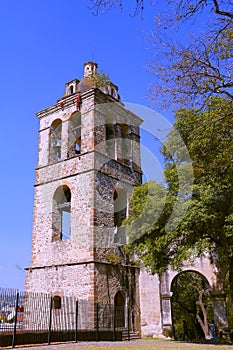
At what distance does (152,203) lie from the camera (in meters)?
Result: 12.7

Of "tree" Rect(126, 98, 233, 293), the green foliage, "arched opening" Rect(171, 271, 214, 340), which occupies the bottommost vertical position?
"arched opening" Rect(171, 271, 214, 340)

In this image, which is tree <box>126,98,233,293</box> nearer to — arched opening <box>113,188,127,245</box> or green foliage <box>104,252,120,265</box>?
green foliage <box>104,252,120,265</box>

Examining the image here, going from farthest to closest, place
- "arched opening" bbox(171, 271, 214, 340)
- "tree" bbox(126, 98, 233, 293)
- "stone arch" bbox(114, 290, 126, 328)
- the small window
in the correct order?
"arched opening" bbox(171, 271, 214, 340)
the small window
"stone arch" bbox(114, 290, 126, 328)
"tree" bbox(126, 98, 233, 293)

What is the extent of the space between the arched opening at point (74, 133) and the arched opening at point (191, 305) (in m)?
9.75

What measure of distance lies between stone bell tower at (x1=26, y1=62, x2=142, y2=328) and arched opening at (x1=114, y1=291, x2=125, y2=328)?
0.07 metres

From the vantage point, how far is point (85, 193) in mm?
16750

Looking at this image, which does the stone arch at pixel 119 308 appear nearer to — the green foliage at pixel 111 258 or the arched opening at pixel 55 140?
the green foliage at pixel 111 258

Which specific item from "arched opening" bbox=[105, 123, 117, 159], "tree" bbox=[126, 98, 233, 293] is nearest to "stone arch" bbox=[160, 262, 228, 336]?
"tree" bbox=[126, 98, 233, 293]

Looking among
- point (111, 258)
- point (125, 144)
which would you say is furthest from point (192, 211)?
point (125, 144)

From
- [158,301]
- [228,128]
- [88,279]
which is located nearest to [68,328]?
[88,279]

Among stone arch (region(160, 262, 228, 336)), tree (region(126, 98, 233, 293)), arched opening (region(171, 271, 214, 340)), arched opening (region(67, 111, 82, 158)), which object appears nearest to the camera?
tree (region(126, 98, 233, 293))

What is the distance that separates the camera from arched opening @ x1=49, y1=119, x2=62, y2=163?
773 inches

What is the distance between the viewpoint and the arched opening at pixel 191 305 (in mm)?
21998

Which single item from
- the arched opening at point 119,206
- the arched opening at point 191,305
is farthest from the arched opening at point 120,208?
the arched opening at point 191,305
